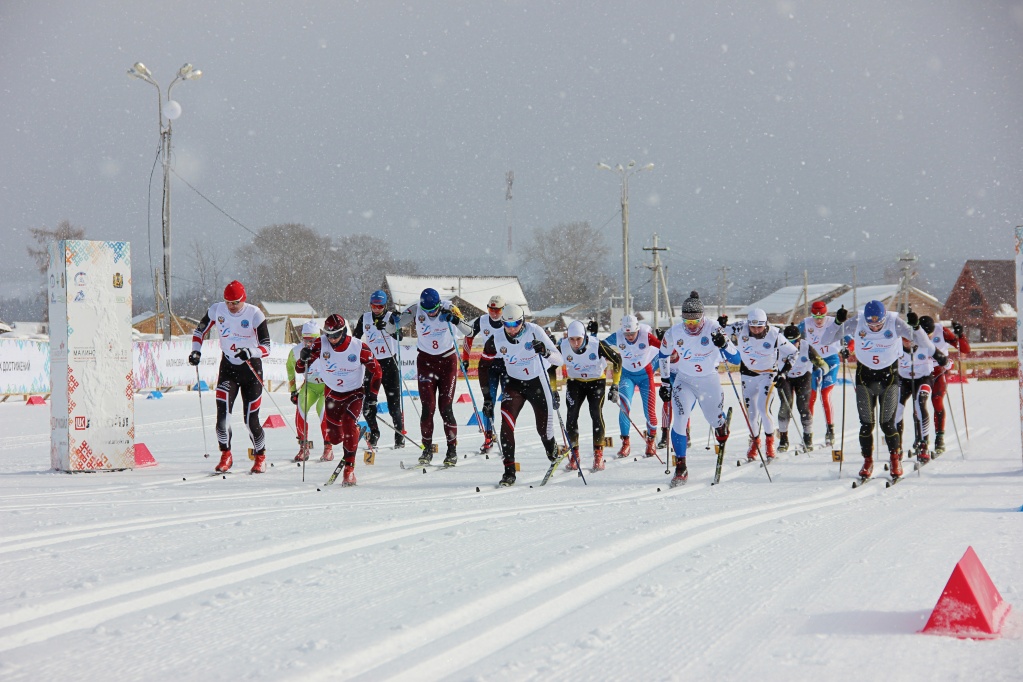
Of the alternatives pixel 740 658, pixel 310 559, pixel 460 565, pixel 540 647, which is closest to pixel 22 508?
pixel 310 559

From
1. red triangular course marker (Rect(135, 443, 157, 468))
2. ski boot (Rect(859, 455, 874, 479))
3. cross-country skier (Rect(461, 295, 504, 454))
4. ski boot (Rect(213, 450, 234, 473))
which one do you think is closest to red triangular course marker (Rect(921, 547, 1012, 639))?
ski boot (Rect(859, 455, 874, 479))

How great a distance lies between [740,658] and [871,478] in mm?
6541

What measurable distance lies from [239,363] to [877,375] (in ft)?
22.5

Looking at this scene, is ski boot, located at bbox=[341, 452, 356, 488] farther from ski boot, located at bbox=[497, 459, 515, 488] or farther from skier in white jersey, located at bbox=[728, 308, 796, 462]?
skier in white jersey, located at bbox=[728, 308, 796, 462]

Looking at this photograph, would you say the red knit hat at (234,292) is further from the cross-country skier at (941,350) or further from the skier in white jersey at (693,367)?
the cross-country skier at (941,350)

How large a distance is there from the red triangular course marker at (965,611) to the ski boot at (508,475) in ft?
17.6

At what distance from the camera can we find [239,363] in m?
10.6

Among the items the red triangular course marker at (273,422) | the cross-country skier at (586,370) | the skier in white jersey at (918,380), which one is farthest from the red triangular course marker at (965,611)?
the red triangular course marker at (273,422)

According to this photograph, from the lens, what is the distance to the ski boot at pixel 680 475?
30.7 ft

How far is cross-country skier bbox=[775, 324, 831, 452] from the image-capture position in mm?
12477

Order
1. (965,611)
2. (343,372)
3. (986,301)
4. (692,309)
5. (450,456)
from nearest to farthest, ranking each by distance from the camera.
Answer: (965,611), (692,309), (343,372), (450,456), (986,301)

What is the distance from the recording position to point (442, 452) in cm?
1282

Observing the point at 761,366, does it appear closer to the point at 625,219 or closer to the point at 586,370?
the point at 586,370

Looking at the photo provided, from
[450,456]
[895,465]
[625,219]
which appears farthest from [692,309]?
[625,219]
